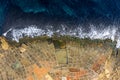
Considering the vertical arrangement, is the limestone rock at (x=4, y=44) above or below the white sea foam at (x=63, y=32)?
below

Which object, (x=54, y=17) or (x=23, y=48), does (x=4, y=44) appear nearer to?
(x=23, y=48)

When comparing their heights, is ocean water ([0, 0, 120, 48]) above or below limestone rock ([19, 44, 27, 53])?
above

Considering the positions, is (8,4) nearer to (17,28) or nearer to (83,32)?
(17,28)

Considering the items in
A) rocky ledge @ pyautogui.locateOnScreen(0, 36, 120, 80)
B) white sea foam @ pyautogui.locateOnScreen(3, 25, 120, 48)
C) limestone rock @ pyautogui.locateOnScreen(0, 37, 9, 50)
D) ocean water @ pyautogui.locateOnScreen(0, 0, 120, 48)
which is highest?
ocean water @ pyautogui.locateOnScreen(0, 0, 120, 48)

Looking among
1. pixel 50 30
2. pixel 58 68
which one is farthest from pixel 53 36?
pixel 58 68

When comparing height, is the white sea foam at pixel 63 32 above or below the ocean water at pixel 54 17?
below

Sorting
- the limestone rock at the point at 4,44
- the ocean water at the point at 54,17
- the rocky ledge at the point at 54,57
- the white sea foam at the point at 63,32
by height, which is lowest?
the rocky ledge at the point at 54,57

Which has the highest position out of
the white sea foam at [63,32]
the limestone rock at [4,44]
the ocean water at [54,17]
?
the ocean water at [54,17]
